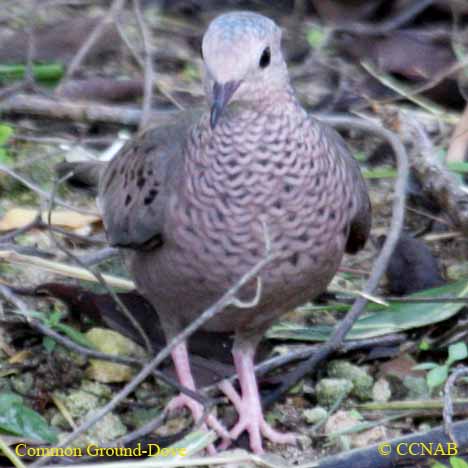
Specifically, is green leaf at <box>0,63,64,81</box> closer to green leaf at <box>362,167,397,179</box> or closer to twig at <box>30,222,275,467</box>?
green leaf at <box>362,167,397,179</box>

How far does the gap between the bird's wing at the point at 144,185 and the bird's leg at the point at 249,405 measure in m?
0.49

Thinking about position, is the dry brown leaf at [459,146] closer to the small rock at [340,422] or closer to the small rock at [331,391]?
the small rock at [331,391]

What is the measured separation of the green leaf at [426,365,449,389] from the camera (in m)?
3.40

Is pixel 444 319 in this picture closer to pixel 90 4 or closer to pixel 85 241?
pixel 85 241

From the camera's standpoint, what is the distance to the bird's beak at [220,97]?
9.43 ft

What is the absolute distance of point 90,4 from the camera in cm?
582

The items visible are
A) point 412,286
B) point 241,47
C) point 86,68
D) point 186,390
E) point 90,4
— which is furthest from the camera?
point 90,4

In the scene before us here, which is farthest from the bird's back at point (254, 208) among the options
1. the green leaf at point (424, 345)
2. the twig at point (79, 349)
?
the green leaf at point (424, 345)

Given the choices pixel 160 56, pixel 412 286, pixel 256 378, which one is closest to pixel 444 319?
pixel 412 286

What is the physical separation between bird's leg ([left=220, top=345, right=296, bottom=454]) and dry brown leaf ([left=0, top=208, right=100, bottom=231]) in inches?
38.4

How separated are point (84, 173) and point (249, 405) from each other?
51.7 inches

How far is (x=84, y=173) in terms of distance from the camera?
4.37 metres

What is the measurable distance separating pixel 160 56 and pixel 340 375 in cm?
238

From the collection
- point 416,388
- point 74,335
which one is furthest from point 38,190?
point 416,388
